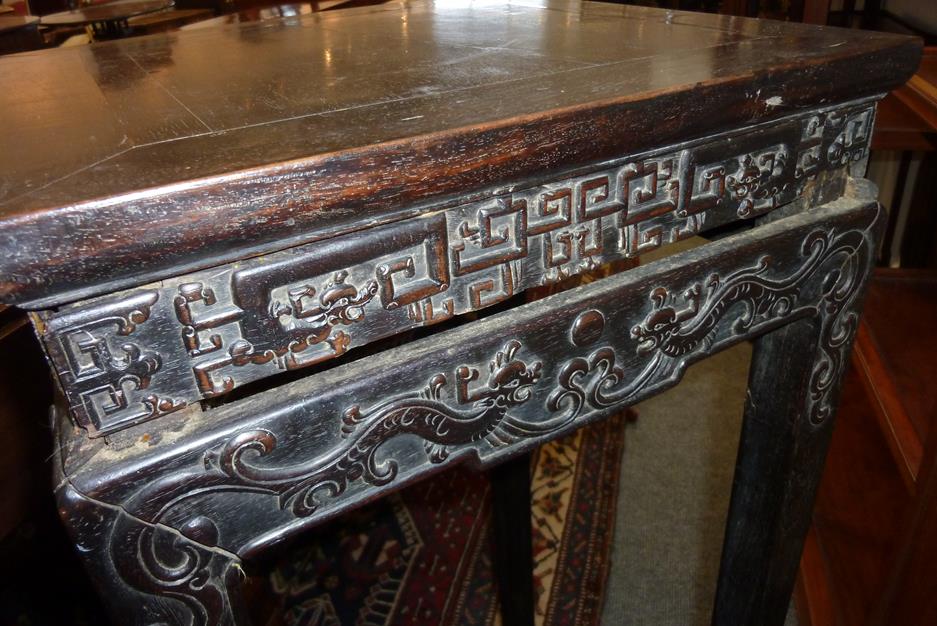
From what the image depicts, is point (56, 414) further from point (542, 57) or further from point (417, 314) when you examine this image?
point (542, 57)

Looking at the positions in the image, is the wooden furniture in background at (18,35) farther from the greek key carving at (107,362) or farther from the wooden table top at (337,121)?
the greek key carving at (107,362)

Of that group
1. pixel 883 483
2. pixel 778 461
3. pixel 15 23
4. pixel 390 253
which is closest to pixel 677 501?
pixel 883 483

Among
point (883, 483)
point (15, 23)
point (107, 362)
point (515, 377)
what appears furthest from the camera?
point (15, 23)

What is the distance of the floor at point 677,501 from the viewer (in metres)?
1.09

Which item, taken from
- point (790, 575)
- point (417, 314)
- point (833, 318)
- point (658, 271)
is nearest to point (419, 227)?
point (417, 314)

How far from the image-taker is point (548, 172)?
388 millimetres

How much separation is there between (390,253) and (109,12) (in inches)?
84.8

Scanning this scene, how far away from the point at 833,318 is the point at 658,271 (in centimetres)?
19

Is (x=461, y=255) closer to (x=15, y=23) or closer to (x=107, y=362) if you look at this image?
(x=107, y=362)

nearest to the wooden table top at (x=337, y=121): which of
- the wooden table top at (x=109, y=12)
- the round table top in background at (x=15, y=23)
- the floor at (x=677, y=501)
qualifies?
the floor at (x=677, y=501)

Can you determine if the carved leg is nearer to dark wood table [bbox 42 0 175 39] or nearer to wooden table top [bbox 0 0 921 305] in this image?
wooden table top [bbox 0 0 921 305]

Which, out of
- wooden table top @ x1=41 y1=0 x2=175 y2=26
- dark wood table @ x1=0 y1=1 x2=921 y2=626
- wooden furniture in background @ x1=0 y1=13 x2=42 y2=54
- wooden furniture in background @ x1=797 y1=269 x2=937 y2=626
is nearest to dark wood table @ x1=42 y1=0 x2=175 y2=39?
wooden table top @ x1=41 y1=0 x2=175 y2=26

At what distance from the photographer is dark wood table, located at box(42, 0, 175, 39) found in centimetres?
203

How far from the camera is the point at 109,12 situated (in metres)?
2.10
